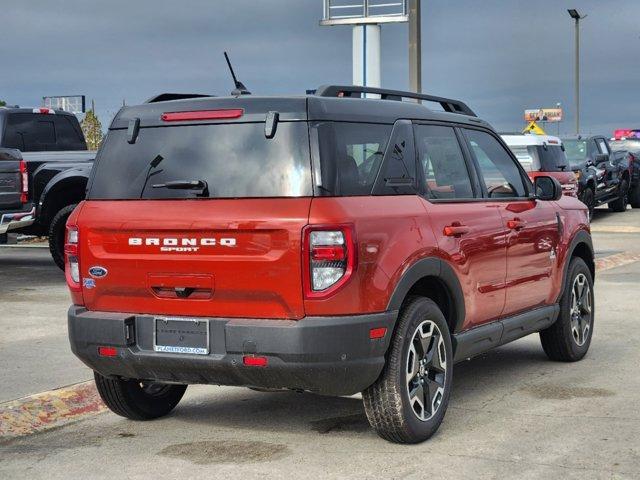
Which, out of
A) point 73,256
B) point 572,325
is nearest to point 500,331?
point 572,325

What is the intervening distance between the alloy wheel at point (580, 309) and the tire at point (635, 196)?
78.1 ft

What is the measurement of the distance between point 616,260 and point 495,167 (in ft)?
31.9

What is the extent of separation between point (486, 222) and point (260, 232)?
191 cm

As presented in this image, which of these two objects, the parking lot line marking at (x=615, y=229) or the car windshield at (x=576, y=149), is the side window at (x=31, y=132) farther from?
the car windshield at (x=576, y=149)

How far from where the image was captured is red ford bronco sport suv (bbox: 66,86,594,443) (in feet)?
18.4

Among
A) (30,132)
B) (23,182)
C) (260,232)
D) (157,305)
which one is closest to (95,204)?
(157,305)

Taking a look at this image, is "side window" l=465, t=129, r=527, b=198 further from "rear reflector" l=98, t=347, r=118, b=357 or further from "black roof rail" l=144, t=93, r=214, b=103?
"rear reflector" l=98, t=347, r=118, b=357

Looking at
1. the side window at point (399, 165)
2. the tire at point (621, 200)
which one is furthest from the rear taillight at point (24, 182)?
the tire at point (621, 200)

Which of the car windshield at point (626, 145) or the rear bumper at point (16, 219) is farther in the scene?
the car windshield at point (626, 145)

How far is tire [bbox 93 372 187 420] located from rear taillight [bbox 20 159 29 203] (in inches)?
334

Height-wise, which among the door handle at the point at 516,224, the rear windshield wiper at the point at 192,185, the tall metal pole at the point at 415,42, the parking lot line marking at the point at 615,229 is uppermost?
the tall metal pole at the point at 415,42

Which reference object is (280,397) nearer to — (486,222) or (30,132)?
(486,222)

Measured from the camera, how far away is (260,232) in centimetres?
565

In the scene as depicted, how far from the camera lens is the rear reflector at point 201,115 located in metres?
5.98
